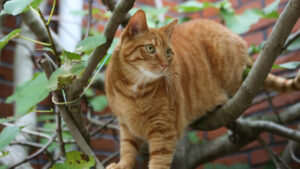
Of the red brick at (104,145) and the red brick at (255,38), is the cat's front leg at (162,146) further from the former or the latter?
the red brick at (255,38)

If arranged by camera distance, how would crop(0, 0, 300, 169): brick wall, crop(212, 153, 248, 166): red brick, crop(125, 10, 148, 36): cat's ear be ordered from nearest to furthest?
crop(125, 10, 148, 36): cat's ear → crop(0, 0, 300, 169): brick wall → crop(212, 153, 248, 166): red brick

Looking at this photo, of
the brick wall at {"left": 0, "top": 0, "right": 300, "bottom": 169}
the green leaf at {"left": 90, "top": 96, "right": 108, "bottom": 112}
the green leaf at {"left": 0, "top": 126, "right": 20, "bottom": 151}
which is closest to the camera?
the green leaf at {"left": 0, "top": 126, "right": 20, "bottom": 151}

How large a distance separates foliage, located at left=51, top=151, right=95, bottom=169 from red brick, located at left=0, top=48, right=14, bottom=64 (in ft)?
4.40

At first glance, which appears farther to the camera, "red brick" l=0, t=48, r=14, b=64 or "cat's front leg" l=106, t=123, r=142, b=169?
"red brick" l=0, t=48, r=14, b=64

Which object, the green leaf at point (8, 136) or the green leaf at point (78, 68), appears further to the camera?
the green leaf at point (8, 136)

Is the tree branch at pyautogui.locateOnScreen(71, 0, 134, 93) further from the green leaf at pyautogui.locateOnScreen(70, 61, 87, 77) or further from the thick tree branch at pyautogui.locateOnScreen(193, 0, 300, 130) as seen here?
the thick tree branch at pyautogui.locateOnScreen(193, 0, 300, 130)

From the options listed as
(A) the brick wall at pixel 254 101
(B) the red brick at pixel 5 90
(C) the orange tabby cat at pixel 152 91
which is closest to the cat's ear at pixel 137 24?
(C) the orange tabby cat at pixel 152 91

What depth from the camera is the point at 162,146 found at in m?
1.36

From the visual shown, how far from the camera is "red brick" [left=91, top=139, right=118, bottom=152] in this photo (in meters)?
2.29

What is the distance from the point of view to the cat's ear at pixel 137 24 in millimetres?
1259

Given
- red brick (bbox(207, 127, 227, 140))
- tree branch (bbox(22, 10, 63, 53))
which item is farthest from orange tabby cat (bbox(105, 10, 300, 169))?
red brick (bbox(207, 127, 227, 140))

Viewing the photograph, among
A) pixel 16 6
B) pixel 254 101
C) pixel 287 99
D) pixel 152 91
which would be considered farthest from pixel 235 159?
pixel 16 6

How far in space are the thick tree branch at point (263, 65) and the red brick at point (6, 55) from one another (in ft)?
4.90

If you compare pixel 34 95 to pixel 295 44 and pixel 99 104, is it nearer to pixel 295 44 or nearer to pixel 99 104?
pixel 99 104
